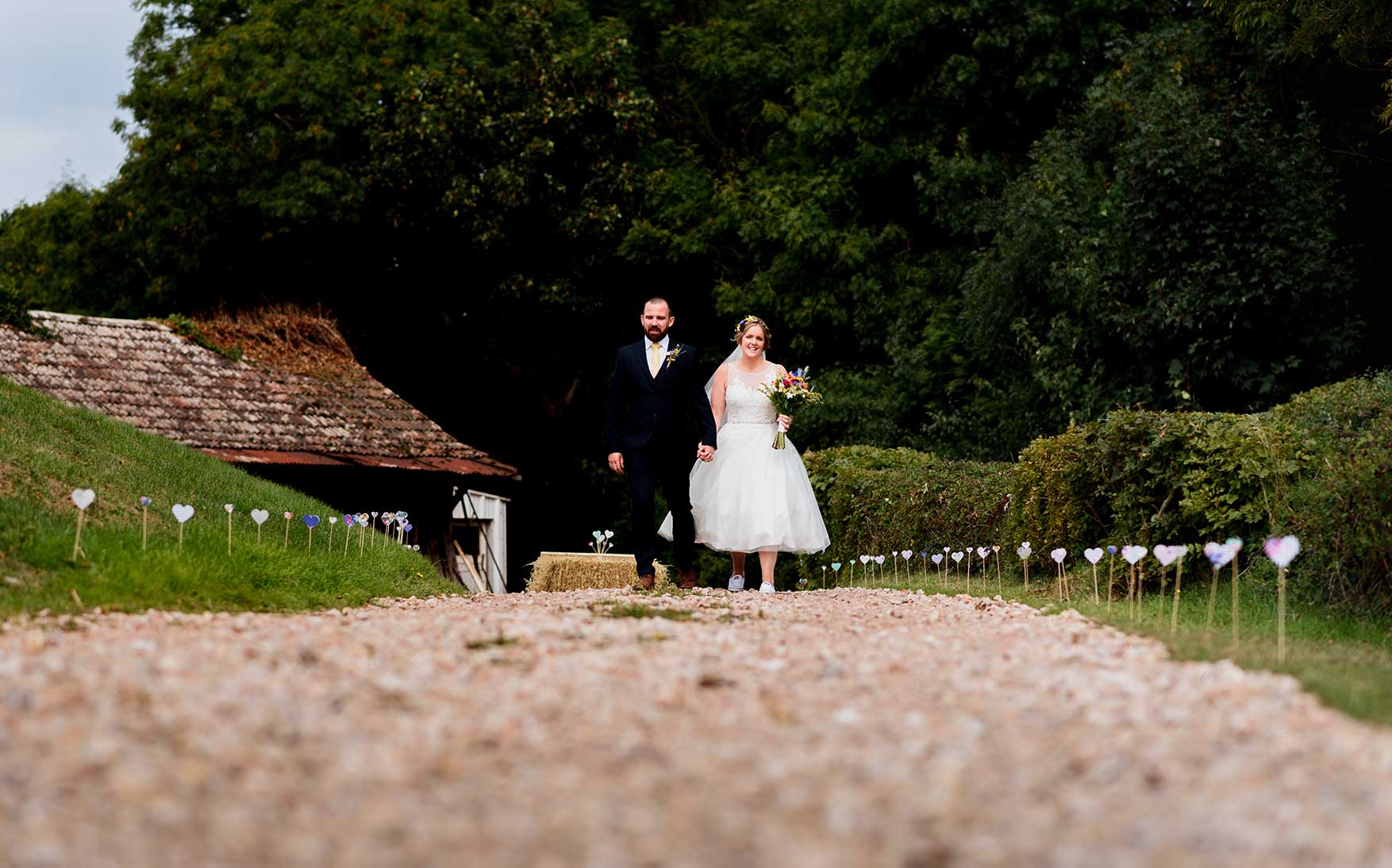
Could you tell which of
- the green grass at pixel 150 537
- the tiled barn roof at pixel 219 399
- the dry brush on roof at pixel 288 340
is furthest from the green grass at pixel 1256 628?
the dry brush on roof at pixel 288 340

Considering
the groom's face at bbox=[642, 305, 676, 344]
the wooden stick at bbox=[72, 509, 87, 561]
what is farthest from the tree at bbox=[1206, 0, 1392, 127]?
the wooden stick at bbox=[72, 509, 87, 561]

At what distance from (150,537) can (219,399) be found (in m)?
13.2

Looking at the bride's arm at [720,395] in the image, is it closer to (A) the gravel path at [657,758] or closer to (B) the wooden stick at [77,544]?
(B) the wooden stick at [77,544]

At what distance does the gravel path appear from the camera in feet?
10.4

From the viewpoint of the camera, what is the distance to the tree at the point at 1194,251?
19.9 meters

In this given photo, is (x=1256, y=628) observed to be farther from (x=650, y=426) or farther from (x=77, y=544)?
(x=77, y=544)

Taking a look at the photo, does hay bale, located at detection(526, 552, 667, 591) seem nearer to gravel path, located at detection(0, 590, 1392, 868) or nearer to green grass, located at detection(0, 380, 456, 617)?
green grass, located at detection(0, 380, 456, 617)

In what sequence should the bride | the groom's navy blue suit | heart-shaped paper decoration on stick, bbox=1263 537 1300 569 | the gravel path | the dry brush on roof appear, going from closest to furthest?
the gravel path
heart-shaped paper decoration on stick, bbox=1263 537 1300 569
the groom's navy blue suit
the bride
the dry brush on roof

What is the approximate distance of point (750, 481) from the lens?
13.3m

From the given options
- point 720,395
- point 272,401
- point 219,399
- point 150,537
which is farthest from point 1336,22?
point 219,399

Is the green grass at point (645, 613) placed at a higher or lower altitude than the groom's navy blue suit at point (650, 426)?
lower

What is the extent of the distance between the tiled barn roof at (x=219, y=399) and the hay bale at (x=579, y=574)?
1866 millimetres

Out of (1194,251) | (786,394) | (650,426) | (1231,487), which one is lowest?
(1231,487)

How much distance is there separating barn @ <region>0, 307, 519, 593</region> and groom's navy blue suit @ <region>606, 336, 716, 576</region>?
971 cm
